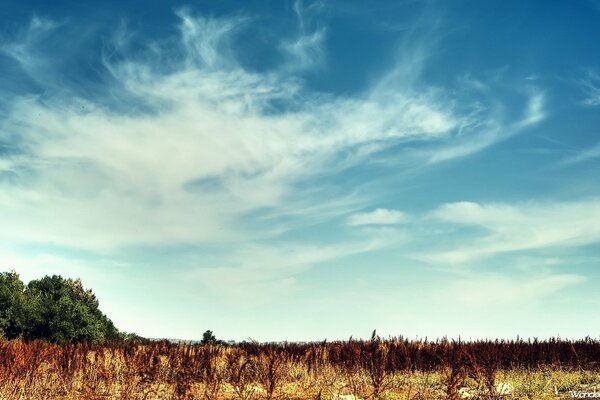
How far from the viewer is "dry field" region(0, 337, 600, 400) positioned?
400 inches

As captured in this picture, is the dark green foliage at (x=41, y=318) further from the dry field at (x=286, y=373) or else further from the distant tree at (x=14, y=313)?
the dry field at (x=286, y=373)

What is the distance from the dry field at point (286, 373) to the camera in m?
10.2

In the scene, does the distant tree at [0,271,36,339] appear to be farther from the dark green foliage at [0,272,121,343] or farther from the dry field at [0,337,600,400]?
the dry field at [0,337,600,400]

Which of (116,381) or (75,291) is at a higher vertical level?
(75,291)

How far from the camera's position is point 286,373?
16.7 metres

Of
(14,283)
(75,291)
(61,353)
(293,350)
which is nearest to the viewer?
(61,353)

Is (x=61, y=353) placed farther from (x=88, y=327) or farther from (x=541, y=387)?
(x=88, y=327)

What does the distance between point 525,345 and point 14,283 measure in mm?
40071

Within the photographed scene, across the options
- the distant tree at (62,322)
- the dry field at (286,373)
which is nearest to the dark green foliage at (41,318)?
the distant tree at (62,322)

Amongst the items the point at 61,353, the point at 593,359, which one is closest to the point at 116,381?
the point at 61,353

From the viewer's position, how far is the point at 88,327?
141ft

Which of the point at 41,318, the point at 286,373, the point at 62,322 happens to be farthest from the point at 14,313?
the point at 286,373

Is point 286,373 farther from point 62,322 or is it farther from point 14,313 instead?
point 14,313

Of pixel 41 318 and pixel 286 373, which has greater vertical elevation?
pixel 41 318
